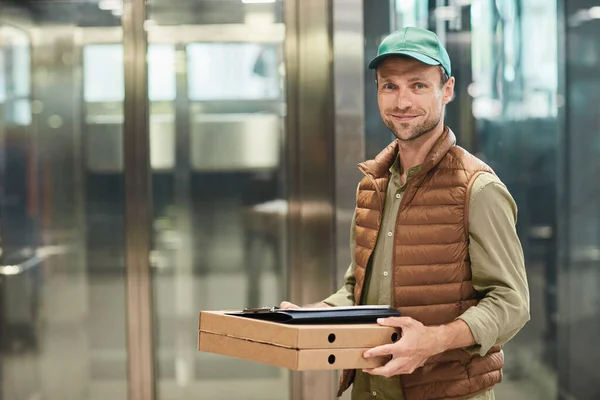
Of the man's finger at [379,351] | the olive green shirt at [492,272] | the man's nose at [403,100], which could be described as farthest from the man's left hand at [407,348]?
the man's nose at [403,100]

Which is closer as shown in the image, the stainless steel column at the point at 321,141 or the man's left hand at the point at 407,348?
the man's left hand at the point at 407,348

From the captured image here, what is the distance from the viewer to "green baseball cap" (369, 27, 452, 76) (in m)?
1.80

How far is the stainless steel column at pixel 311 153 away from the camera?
12.4 ft

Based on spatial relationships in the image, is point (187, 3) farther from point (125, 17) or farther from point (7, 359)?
point (7, 359)

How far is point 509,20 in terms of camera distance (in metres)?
3.81

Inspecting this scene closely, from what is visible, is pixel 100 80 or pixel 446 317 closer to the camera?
pixel 446 317

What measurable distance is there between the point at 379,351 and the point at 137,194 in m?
2.47

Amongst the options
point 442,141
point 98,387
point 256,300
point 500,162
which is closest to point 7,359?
point 98,387

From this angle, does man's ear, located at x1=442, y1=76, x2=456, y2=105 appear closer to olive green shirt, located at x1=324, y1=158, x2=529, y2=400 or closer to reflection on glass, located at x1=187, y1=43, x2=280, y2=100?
olive green shirt, located at x1=324, y1=158, x2=529, y2=400

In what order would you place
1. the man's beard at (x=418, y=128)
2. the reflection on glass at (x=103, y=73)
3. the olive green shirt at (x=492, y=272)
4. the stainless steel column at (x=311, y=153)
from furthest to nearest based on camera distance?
the reflection on glass at (x=103, y=73) < the stainless steel column at (x=311, y=153) < the man's beard at (x=418, y=128) < the olive green shirt at (x=492, y=272)

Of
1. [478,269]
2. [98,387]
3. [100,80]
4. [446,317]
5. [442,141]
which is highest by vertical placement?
[100,80]

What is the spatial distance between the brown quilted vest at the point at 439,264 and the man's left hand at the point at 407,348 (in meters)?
0.15

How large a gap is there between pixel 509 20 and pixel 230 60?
137 cm

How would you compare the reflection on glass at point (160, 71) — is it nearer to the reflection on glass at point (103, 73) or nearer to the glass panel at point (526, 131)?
the reflection on glass at point (103, 73)
